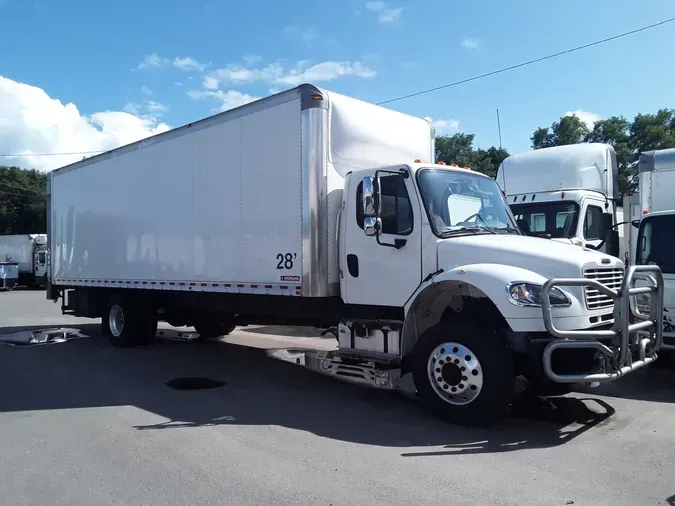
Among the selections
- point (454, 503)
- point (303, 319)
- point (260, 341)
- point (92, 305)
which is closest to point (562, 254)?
point (454, 503)

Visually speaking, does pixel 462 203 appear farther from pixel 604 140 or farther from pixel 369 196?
pixel 604 140

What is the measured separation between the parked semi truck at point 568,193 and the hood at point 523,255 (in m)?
4.65

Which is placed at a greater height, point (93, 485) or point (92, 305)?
point (92, 305)

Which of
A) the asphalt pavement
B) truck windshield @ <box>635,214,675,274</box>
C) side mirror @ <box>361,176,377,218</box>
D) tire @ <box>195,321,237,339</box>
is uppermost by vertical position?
side mirror @ <box>361,176,377,218</box>

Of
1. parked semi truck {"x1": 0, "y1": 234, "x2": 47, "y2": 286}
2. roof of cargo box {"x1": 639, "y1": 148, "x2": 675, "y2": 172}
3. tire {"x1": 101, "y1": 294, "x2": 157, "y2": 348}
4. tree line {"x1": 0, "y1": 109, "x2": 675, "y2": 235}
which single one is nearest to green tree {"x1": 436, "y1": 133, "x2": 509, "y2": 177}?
tree line {"x1": 0, "y1": 109, "x2": 675, "y2": 235}

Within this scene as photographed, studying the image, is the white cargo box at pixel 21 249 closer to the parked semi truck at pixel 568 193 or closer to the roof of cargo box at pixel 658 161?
the parked semi truck at pixel 568 193

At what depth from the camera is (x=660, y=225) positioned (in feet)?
27.5

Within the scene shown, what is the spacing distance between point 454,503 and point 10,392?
6178mm

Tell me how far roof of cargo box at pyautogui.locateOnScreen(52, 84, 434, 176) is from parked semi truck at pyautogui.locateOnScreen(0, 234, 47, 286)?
31.4m

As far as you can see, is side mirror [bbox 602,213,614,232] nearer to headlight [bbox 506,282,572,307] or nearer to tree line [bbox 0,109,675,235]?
headlight [bbox 506,282,572,307]

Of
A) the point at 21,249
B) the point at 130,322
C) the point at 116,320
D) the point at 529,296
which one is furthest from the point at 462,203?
the point at 21,249

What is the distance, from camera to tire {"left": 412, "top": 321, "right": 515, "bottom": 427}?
5.53 metres

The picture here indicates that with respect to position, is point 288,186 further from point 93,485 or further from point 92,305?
point 92,305

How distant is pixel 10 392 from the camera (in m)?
7.53
